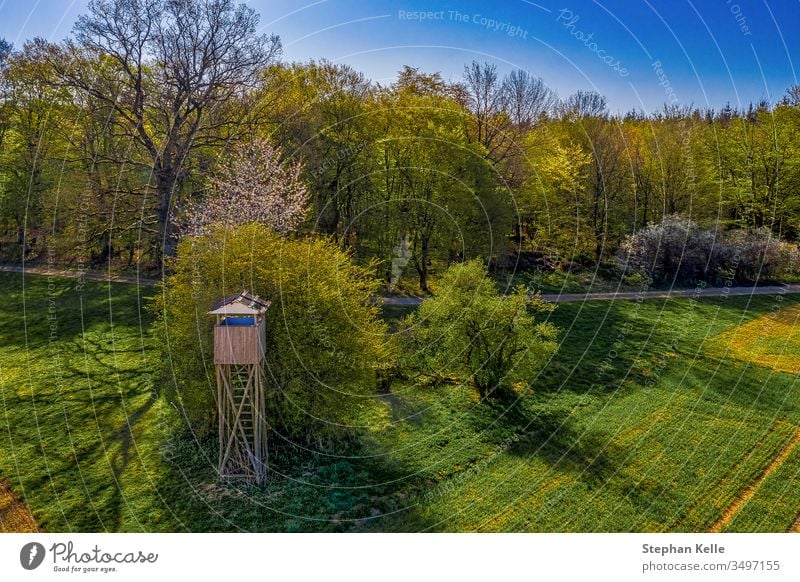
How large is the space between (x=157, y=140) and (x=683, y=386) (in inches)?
1274

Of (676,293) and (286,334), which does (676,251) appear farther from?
(286,334)

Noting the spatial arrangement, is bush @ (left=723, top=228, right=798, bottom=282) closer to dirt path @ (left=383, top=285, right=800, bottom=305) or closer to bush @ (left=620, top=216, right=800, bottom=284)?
bush @ (left=620, top=216, right=800, bottom=284)

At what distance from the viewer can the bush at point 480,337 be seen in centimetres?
2270

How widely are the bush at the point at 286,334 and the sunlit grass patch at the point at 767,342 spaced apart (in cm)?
2133

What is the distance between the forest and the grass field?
21.8 ft

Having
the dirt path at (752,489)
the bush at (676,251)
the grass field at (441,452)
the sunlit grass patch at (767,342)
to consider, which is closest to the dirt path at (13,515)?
the grass field at (441,452)

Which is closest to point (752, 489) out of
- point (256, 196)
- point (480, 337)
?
point (480, 337)

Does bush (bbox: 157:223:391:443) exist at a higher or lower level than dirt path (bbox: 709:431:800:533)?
higher

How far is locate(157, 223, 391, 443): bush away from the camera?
1706cm

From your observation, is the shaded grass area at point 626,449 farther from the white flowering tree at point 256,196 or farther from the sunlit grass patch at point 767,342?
the white flowering tree at point 256,196

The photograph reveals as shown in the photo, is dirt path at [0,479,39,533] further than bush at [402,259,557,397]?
No

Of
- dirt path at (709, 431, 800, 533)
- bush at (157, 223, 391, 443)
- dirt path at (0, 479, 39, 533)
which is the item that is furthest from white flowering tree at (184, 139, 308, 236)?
dirt path at (709, 431, 800, 533)

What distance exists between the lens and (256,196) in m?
28.2

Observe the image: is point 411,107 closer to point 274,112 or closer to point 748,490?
point 274,112
